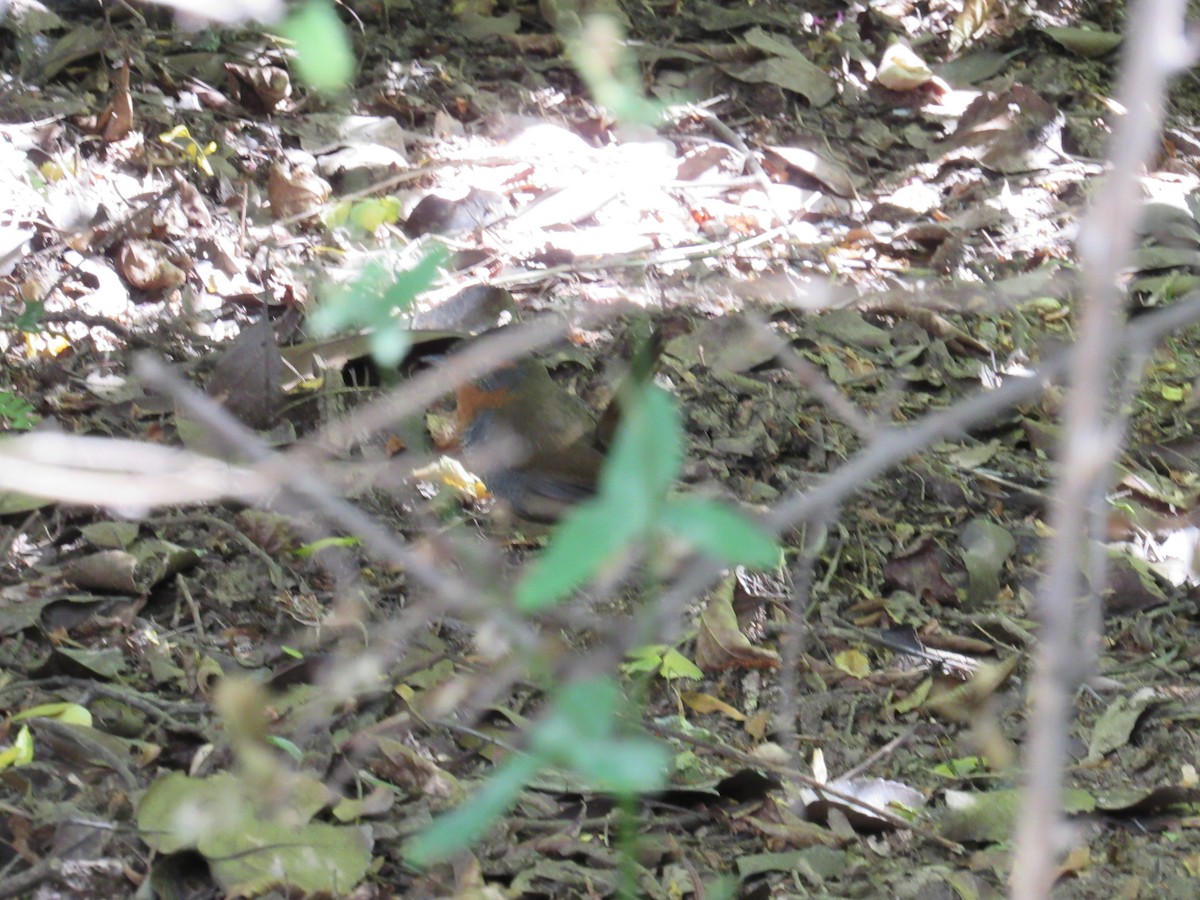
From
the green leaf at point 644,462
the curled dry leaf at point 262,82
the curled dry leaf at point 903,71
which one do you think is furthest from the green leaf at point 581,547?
the curled dry leaf at point 903,71

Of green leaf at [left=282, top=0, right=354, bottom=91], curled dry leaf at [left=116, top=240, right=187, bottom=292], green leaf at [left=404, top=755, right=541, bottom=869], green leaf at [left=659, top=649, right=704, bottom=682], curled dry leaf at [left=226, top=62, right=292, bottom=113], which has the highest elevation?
green leaf at [left=282, top=0, right=354, bottom=91]

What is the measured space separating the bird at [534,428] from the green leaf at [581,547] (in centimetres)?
297

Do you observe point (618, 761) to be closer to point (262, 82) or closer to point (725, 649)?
point (725, 649)

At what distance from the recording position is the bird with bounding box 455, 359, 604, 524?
12.4 feet

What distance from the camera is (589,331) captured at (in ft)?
13.1

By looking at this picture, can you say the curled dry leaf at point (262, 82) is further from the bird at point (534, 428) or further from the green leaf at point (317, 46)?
the green leaf at point (317, 46)

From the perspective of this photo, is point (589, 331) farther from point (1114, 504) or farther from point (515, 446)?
point (1114, 504)

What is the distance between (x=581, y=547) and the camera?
0.69 meters

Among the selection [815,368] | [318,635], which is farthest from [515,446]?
[318,635]

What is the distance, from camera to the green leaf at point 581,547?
688 mm

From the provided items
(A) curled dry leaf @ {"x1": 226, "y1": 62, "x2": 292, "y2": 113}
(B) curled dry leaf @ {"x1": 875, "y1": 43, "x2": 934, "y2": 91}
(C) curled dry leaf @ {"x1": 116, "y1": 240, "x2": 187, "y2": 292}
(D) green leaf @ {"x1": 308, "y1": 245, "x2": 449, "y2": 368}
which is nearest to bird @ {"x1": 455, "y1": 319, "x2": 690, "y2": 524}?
(C) curled dry leaf @ {"x1": 116, "y1": 240, "x2": 187, "y2": 292}

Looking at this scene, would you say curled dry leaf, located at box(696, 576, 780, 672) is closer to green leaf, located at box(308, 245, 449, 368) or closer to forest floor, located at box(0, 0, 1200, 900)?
forest floor, located at box(0, 0, 1200, 900)

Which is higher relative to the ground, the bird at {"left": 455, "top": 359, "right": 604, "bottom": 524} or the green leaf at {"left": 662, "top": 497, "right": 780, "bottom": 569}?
the green leaf at {"left": 662, "top": 497, "right": 780, "bottom": 569}

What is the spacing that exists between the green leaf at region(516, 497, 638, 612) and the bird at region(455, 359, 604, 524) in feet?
9.74
